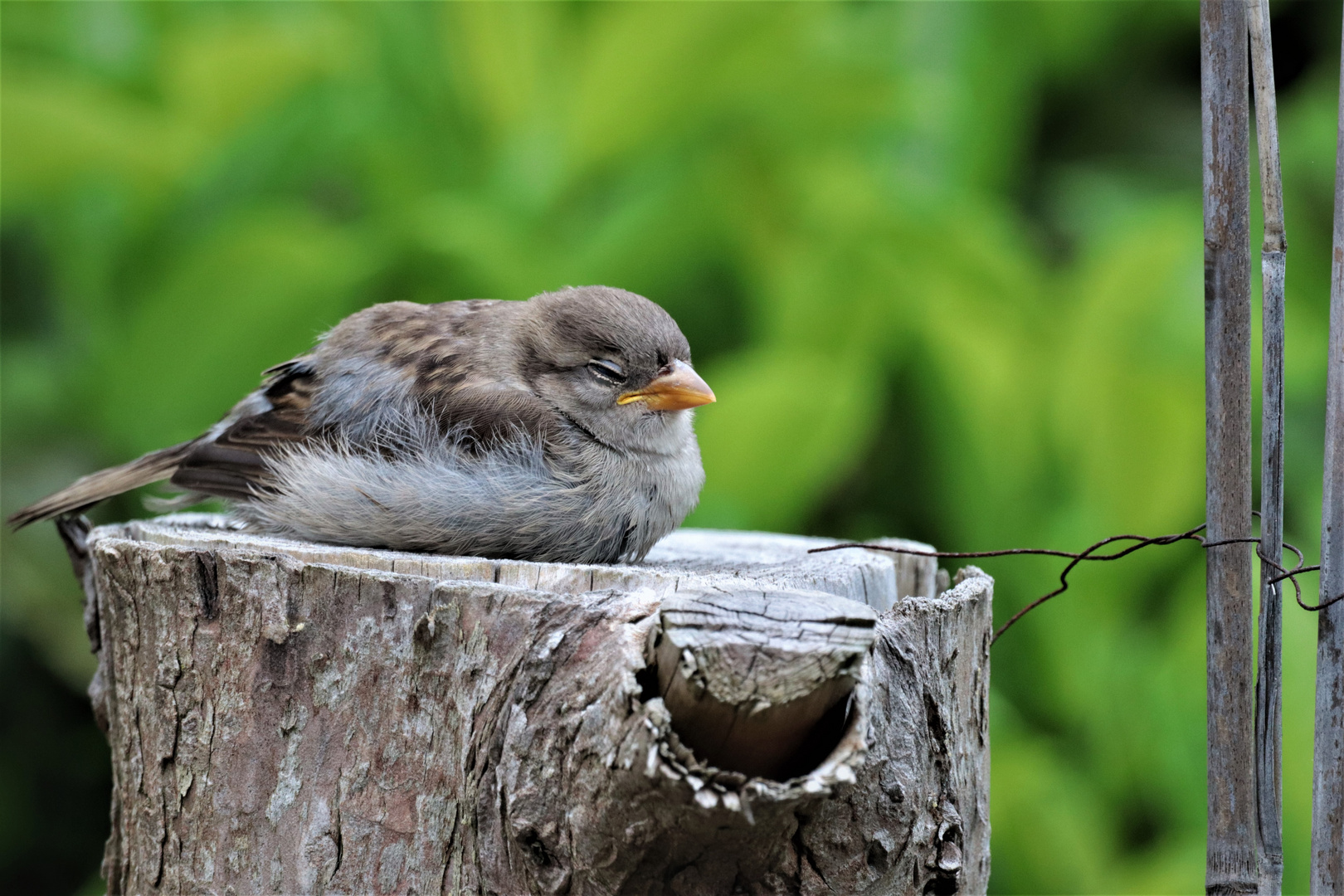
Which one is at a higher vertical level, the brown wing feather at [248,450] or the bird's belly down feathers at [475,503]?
the brown wing feather at [248,450]

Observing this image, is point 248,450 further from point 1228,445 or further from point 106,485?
point 1228,445

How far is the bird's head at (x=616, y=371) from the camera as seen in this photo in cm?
270

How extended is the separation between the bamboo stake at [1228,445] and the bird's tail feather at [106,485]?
208 centimetres

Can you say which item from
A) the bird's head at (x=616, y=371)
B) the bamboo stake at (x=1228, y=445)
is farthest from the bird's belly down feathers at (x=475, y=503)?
the bamboo stake at (x=1228, y=445)

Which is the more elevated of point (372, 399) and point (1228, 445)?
point (372, 399)

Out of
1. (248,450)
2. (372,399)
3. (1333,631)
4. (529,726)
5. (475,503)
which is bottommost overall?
(529,726)

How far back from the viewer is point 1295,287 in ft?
16.0

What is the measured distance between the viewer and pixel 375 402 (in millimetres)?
2627

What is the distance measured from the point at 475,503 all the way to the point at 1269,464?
1.38 m

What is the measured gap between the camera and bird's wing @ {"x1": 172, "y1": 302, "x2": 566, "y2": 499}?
2566 mm

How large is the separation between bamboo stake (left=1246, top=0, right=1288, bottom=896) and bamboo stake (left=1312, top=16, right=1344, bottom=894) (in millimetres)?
57

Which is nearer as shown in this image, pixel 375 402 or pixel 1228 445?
pixel 1228 445

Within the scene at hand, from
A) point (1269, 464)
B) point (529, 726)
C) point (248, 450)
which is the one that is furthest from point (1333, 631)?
point (248, 450)

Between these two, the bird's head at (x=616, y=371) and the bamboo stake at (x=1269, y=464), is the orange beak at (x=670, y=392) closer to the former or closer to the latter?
the bird's head at (x=616, y=371)
